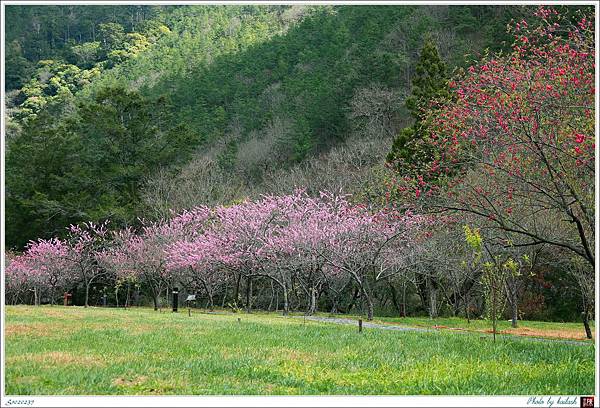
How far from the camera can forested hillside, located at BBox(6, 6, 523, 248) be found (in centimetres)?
3681

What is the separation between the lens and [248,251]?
24.6m

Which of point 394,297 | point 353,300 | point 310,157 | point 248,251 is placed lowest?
point 353,300

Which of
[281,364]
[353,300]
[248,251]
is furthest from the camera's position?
[353,300]

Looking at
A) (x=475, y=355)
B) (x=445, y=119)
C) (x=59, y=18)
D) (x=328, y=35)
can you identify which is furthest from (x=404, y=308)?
(x=59, y=18)

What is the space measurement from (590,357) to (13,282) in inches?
1159

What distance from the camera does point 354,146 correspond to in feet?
118

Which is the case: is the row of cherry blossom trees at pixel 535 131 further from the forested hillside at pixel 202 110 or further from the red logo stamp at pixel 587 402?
the forested hillside at pixel 202 110

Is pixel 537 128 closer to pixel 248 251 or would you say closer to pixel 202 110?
pixel 248 251

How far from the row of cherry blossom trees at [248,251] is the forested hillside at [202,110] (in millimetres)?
3458

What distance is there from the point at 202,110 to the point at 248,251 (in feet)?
91.6

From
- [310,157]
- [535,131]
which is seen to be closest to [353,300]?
[310,157]

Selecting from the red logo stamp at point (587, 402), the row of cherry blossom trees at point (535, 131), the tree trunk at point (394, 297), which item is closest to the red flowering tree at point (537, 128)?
the row of cherry blossom trees at point (535, 131)

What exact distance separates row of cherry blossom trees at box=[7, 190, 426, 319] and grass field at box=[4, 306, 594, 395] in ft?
23.6

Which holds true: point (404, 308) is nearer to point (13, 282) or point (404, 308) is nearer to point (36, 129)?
point (13, 282)
